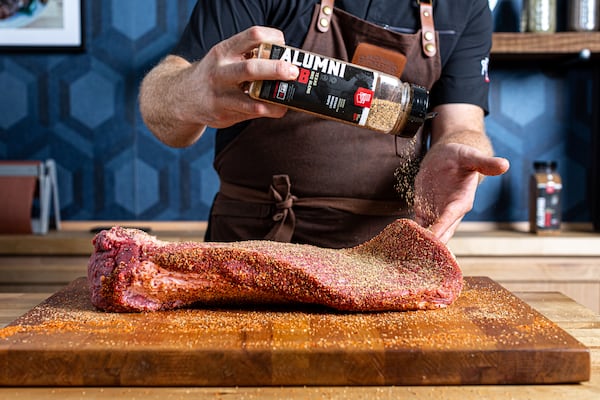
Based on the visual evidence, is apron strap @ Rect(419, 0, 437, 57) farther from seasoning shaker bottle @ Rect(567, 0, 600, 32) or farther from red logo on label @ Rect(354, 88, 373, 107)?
seasoning shaker bottle @ Rect(567, 0, 600, 32)

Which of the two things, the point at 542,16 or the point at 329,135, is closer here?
the point at 329,135

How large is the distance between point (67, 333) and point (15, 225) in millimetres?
1768

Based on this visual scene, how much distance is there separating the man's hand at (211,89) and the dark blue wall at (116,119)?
49.0 inches

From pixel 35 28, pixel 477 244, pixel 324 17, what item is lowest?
pixel 477 244

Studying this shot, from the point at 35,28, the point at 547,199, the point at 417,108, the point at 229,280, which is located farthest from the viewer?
the point at 35,28

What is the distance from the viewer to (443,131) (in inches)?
61.7

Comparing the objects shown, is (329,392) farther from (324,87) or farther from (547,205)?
(547,205)

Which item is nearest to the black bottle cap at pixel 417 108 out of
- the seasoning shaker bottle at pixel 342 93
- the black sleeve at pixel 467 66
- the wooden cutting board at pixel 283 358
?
the seasoning shaker bottle at pixel 342 93

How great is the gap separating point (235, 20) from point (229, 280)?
2.37 ft

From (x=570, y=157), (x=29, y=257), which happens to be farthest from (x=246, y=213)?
(x=570, y=157)

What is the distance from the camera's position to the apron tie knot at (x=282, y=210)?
147cm

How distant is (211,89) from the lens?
1136mm

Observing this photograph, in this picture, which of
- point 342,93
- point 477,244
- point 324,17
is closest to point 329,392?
point 342,93

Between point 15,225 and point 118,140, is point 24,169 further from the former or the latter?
point 118,140
